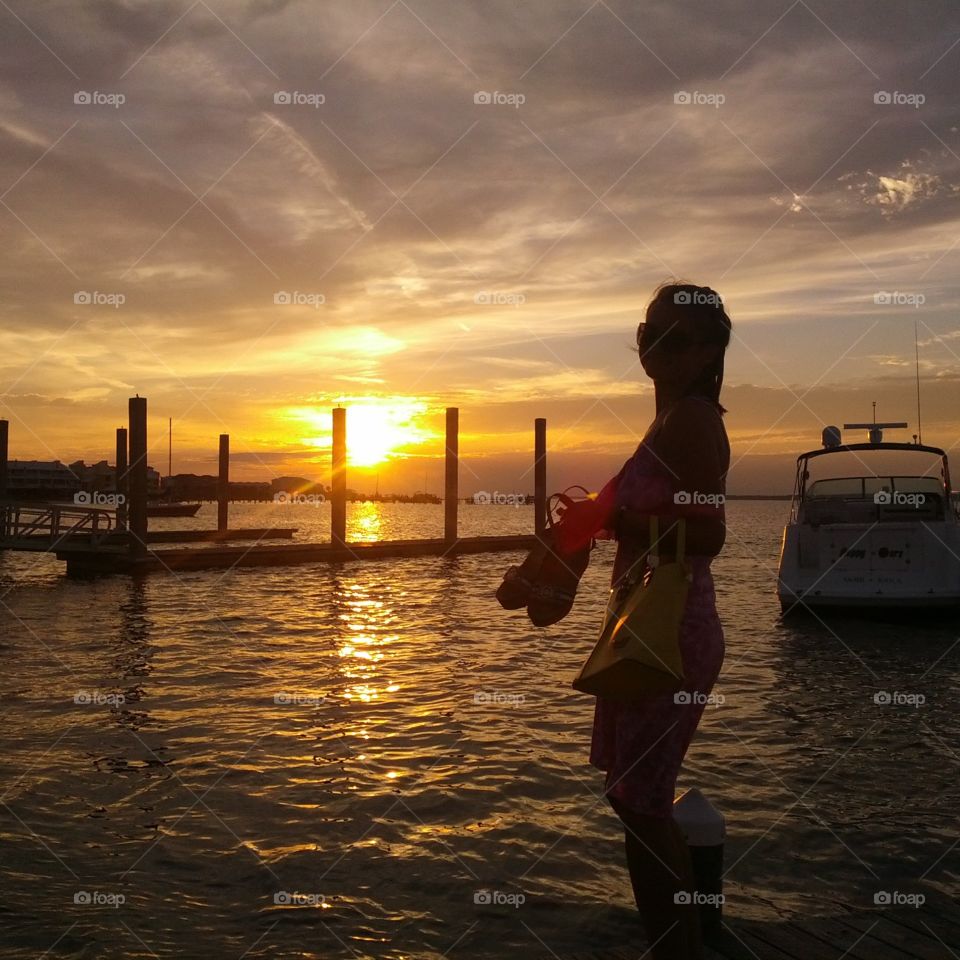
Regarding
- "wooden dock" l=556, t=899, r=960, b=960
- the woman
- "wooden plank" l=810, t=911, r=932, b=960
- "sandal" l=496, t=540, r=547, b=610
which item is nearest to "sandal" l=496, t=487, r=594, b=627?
"sandal" l=496, t=540, r=547, b=610

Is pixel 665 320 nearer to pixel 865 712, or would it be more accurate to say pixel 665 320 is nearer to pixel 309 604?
pixel 865 712

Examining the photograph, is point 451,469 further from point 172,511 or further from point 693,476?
point 172,511

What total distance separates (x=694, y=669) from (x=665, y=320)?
1.11m

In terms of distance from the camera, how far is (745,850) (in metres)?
5.89

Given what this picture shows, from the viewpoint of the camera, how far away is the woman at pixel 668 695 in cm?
277

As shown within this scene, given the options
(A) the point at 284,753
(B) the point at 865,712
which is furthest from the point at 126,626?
(B) the point at 865,712

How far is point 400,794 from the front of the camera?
6.93m
